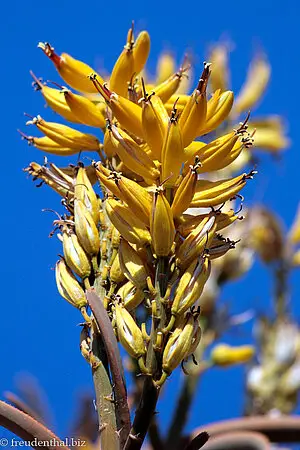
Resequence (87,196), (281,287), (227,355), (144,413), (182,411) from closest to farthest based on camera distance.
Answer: (144,413), (87,196), (182,411), (227,355), (281,287)

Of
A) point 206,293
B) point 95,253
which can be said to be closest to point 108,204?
point 95,253

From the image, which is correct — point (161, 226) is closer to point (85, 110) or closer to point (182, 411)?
point (85, 110)

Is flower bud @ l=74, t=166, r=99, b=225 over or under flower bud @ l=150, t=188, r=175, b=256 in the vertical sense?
over

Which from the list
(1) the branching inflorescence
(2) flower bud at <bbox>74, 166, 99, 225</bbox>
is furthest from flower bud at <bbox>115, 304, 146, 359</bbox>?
(2) flower bud at <bbox>74, 166, 99, 225</bbox>

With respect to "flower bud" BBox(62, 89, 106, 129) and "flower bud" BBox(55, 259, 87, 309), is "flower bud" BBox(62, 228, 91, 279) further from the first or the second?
"flower bud" BBox(62, 89, 106, 129)

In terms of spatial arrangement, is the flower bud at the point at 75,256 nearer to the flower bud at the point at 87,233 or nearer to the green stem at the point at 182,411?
the flower bud at the point at 87,233

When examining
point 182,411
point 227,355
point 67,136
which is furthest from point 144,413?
point 227,355
